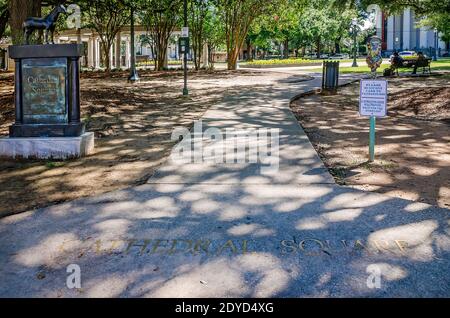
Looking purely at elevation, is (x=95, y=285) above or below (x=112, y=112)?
below

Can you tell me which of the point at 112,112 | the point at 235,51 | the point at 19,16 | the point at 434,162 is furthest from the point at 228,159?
the point at 235,51

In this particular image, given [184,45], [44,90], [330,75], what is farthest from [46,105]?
[330,75]

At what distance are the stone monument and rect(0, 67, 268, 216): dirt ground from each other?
0.26 m

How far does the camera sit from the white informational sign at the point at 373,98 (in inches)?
290

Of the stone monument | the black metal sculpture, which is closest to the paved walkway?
the stone monument

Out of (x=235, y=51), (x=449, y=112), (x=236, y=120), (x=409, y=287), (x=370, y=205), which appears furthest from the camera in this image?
(x=235, y=51)

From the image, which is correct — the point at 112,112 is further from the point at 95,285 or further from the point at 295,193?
the point at 95,285

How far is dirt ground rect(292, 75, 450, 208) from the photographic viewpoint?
6.43 meters

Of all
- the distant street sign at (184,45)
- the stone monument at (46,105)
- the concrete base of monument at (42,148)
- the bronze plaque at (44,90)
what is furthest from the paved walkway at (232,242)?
the distant street sign at (184,45)

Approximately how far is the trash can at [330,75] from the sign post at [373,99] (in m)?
11.0

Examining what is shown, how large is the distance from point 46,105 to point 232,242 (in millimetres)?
5261

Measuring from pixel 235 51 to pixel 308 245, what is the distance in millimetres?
34524

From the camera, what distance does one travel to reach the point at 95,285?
362 centimetres

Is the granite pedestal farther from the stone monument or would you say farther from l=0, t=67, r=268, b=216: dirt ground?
l=0, t=67, r=268, b=216: dirt ground
